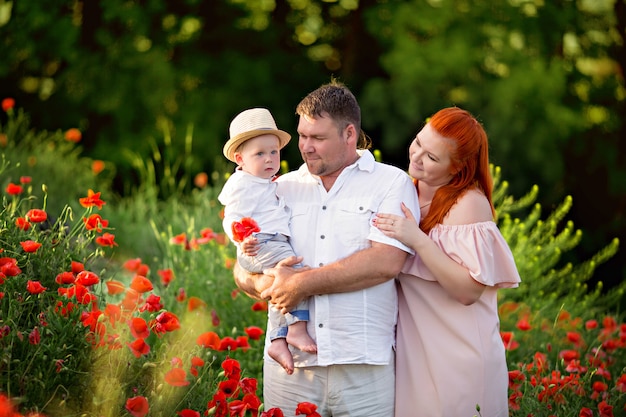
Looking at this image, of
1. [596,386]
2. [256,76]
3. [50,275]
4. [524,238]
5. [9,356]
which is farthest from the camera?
[256,76]

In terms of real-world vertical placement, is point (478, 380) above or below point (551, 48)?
below

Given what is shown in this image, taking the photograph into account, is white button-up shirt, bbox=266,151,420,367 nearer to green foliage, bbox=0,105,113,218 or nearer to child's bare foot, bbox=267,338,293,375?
child's bare foot, bbox=267,338,293,375

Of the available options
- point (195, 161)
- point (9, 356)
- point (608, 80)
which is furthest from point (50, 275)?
point (608, 80)

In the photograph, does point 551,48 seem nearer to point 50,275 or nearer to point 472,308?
point 472,308

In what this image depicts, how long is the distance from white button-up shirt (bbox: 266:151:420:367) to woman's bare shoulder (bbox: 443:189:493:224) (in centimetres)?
14

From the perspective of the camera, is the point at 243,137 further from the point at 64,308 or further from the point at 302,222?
the point at 64,308

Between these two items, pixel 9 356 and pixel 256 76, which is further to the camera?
pixel 256 76

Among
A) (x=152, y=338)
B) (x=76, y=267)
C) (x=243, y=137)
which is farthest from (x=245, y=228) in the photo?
(x=152, y=338)

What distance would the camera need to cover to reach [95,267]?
5.77 meters

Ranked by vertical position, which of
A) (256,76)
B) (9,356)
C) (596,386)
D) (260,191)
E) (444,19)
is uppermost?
(444,19)

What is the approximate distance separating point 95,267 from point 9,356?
3.05m

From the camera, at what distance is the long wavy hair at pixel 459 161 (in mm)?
3311

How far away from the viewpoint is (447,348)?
333cm

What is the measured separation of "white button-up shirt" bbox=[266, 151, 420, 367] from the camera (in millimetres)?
3180
